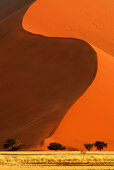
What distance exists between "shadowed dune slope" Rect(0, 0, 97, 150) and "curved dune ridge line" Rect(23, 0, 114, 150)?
1.62 ft

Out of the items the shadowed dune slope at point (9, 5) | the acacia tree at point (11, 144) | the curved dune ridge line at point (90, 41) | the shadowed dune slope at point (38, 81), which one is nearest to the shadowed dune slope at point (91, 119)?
the curved dune ridge line at point (90, 41)

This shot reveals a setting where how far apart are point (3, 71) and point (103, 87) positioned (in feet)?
25.0

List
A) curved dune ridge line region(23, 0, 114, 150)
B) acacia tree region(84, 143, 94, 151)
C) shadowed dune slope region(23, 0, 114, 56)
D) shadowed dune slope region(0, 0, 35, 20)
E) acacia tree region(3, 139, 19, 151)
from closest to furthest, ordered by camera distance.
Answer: acacia tree region(84, 143, 94, 151), acacia tree region(3, 139, 19, 151), curved dune ridge line region(23, 0, 114, 150), shadowed dune slope region(23, 0, 114, 56), shadowed dune slope region(0, 0, 35, 20)

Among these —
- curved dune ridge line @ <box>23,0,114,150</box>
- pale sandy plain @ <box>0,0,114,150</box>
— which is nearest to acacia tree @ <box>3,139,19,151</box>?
pale sandy plain @ <box>0,0,114,150</box>

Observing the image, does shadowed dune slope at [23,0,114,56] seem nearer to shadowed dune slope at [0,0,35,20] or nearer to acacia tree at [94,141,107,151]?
shadowed dune slope at [0,0,35,20]

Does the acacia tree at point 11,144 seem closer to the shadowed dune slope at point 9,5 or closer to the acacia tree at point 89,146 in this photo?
the acacia tree at point 89,146

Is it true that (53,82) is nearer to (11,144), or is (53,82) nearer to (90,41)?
(11,144)

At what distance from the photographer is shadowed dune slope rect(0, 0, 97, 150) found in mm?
22078

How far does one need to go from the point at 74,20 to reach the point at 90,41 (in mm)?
3366

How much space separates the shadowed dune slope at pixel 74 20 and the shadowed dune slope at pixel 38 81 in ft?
8.57

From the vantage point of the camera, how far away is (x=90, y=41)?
36125 millimetres

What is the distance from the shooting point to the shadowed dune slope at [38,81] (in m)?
22.1

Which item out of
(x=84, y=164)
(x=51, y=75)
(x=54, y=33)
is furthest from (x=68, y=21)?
(x=84, y=164)

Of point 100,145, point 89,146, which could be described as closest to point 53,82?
point 100,145
